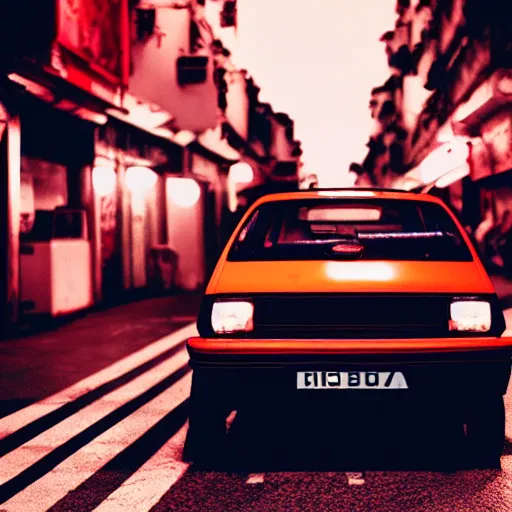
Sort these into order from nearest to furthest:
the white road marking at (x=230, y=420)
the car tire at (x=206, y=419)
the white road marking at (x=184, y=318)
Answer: the car tire at (x=206, y=419)
the white road marking at (x=230, y=420)
the white road marking at (x=184, y=318)

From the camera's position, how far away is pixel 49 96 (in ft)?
37.6

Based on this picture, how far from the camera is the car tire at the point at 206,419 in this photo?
409 centimetres

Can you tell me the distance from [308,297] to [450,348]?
2.54ft

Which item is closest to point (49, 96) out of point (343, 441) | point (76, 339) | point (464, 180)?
point (76, 339)

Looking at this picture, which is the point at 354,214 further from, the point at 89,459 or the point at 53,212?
the point at 89,459

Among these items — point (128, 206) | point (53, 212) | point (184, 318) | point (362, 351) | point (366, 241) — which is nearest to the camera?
point (362, 351)

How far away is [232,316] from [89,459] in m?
1.28

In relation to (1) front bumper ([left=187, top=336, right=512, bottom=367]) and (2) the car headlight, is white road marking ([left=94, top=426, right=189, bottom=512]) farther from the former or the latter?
(2) the car headlight

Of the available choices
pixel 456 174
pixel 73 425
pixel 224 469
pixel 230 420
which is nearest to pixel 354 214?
pixel 230 420

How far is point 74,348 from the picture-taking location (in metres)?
9.25

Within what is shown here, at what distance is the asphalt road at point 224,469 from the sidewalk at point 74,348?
0.63 meters

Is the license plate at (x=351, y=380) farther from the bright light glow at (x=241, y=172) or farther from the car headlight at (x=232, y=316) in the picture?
the bright light glow at (x=241, y=172)

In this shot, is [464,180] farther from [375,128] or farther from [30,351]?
[375,128]

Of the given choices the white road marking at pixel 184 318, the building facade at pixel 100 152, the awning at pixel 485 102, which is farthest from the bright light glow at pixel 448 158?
the white road marking at pixel 184 318
